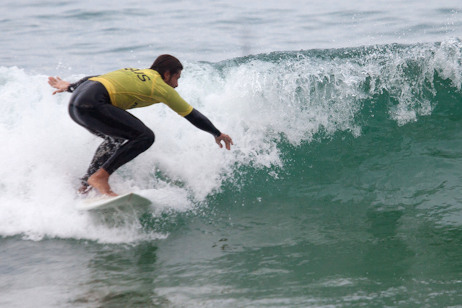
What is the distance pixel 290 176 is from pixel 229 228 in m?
1.44

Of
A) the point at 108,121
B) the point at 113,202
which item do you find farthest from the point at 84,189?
the point at 108,121

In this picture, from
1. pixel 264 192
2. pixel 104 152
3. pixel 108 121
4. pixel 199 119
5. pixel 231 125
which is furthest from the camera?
pixel 231 125

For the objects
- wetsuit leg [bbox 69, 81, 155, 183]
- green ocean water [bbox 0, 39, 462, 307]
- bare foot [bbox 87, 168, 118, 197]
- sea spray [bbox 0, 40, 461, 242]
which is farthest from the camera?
sea spray [bbox 0, 40, 461, 242]

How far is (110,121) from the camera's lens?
5281 mm

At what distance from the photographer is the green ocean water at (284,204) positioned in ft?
13.5

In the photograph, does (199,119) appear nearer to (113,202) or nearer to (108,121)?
(108,121)

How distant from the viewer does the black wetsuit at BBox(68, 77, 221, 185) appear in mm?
5250

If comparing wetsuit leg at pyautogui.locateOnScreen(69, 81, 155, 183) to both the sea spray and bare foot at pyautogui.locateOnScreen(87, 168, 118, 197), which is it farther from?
the sea spray

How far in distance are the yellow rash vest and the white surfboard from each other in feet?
2.94

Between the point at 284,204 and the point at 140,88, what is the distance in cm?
206

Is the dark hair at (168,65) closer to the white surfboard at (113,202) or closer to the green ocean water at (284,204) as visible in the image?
the white surfboard at (113,202)

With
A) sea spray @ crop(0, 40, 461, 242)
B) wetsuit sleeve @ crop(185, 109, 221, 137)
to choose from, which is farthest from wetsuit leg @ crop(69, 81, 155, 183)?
sea spray @ crop(0, 40, 461, 242)

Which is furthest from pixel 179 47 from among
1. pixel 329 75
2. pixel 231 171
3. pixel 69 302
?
pixel 69 302

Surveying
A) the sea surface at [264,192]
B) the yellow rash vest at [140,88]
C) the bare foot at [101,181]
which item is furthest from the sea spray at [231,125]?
the yellow rash vest at [140,88]
